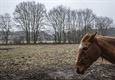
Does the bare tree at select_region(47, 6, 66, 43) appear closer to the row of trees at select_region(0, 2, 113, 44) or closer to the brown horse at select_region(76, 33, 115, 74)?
the row of trees at select_region(0, 2, 113, 44)

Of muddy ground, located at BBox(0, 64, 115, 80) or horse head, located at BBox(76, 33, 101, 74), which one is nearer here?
horse head, located at BBox(76, 33, 101, 74)

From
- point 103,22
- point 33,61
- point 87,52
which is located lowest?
point 33,61

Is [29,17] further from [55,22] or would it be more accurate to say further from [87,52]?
[87,52]

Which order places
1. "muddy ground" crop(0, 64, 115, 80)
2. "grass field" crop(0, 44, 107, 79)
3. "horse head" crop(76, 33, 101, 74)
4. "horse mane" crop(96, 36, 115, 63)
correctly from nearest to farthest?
"horse head" crop(76, 33, 101, 74) < "horse mane" crop(96, 36, 115, 63) < "muddy ground" crop(0, 64, 115, 80) < "grass field" crop(0, 44, 107, 79)

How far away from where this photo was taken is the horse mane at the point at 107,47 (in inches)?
178

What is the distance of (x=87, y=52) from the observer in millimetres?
4379

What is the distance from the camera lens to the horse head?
4.34 metres

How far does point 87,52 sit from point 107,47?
480mm

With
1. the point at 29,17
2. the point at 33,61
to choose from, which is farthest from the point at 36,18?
the point at 33,61

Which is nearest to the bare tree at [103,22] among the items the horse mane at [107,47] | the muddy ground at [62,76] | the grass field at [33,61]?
the grass field at [33,61]

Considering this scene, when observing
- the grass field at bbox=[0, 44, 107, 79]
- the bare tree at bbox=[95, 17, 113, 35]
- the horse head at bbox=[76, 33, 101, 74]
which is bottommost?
the grass field at bbox=[0, 44, 107, 79]

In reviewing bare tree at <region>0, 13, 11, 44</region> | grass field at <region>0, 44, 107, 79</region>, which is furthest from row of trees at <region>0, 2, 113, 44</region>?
grass field at <region>0, 44, 107, 79</region>

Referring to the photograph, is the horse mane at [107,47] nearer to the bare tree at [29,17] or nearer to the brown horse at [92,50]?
the brown horse at [92,50]

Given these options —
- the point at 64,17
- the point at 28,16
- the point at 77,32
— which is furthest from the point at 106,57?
the point at 64,17
